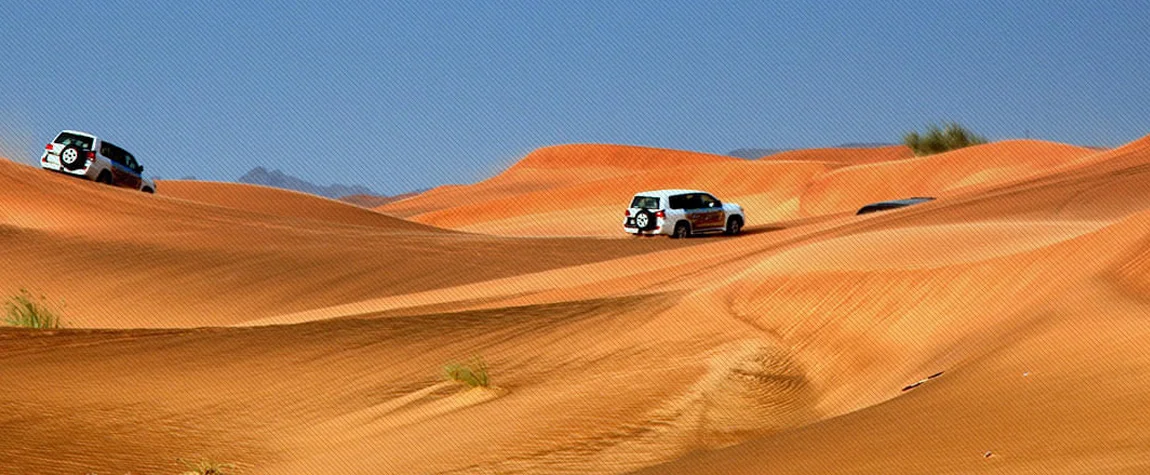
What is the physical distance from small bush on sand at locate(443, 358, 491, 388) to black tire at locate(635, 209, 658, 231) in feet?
89.7

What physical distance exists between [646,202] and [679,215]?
1.22 metres

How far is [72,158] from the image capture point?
42.8 meters

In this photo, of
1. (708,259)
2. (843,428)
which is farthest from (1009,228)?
(843,428)

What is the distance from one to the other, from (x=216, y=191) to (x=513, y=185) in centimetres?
5728

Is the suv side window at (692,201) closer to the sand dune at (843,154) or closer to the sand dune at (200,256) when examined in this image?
the sand dune at (200,256)

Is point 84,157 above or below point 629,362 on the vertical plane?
above

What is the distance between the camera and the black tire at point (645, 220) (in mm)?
41438

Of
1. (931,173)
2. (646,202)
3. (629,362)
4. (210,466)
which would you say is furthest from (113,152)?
(210,466)

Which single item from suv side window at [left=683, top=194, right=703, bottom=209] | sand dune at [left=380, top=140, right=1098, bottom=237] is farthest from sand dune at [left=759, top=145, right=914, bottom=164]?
suv side window at [left=683, top=194, right=703, bottom=209]

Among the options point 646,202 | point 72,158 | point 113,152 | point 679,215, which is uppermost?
point 113,152

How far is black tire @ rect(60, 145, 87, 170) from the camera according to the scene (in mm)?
42812

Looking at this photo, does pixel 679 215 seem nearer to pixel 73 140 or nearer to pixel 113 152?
pixel 113 152

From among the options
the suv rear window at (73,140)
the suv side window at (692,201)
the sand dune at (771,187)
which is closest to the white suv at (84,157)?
the suv rear window at (73,140)

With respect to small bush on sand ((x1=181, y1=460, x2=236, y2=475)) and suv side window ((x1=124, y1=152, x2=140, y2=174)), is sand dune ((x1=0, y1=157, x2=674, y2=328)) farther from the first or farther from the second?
small bush on sand ((x1=181, y1=460, x2=236, y2=475))
